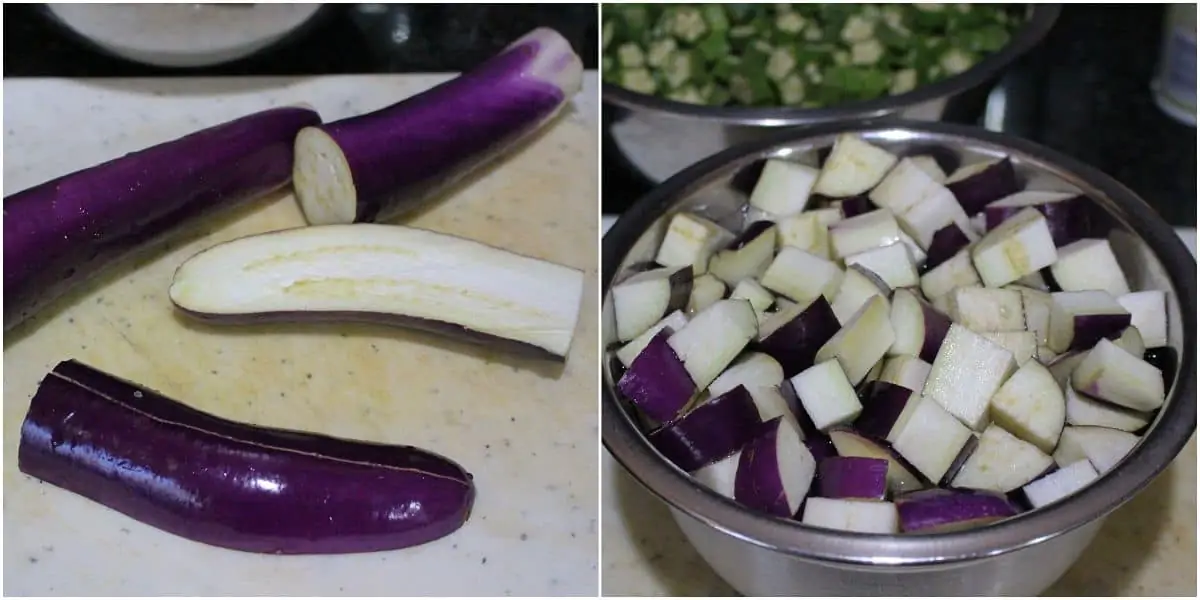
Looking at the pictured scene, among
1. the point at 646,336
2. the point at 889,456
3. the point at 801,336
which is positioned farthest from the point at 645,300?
the point at 889,456

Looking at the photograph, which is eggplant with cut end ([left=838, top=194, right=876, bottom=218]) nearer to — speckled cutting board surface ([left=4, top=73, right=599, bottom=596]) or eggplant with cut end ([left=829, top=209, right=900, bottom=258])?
eggplant with cut end ([left=829, top=209, right=900, bottom=258])

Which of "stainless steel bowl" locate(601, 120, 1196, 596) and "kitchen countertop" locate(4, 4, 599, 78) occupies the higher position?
"kitchen countertop" locate(4, 4, 599, 78)

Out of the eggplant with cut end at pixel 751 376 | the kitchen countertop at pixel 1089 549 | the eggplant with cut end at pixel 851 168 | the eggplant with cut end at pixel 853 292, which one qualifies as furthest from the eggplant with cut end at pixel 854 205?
the kitchen countertop at pixel 1089 549

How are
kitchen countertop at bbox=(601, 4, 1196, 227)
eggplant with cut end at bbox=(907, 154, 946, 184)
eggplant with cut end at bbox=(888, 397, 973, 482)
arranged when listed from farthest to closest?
kitchen countertop at bbox=(601, 4, 1196, 227), eggplant with cut end at bbox=(907, 154, 946, 184), eggplant with cut end at bbox=(888, 397, 973, 482)

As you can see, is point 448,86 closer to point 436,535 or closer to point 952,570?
point 436,535

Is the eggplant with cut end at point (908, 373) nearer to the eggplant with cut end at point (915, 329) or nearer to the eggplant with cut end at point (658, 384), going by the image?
the eggplant with cut end at point (915, 329)

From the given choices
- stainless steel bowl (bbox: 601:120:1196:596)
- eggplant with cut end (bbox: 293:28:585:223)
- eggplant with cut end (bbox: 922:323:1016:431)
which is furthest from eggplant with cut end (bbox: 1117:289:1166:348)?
eggplant with cut end (bbox: 293:28:585:223)
